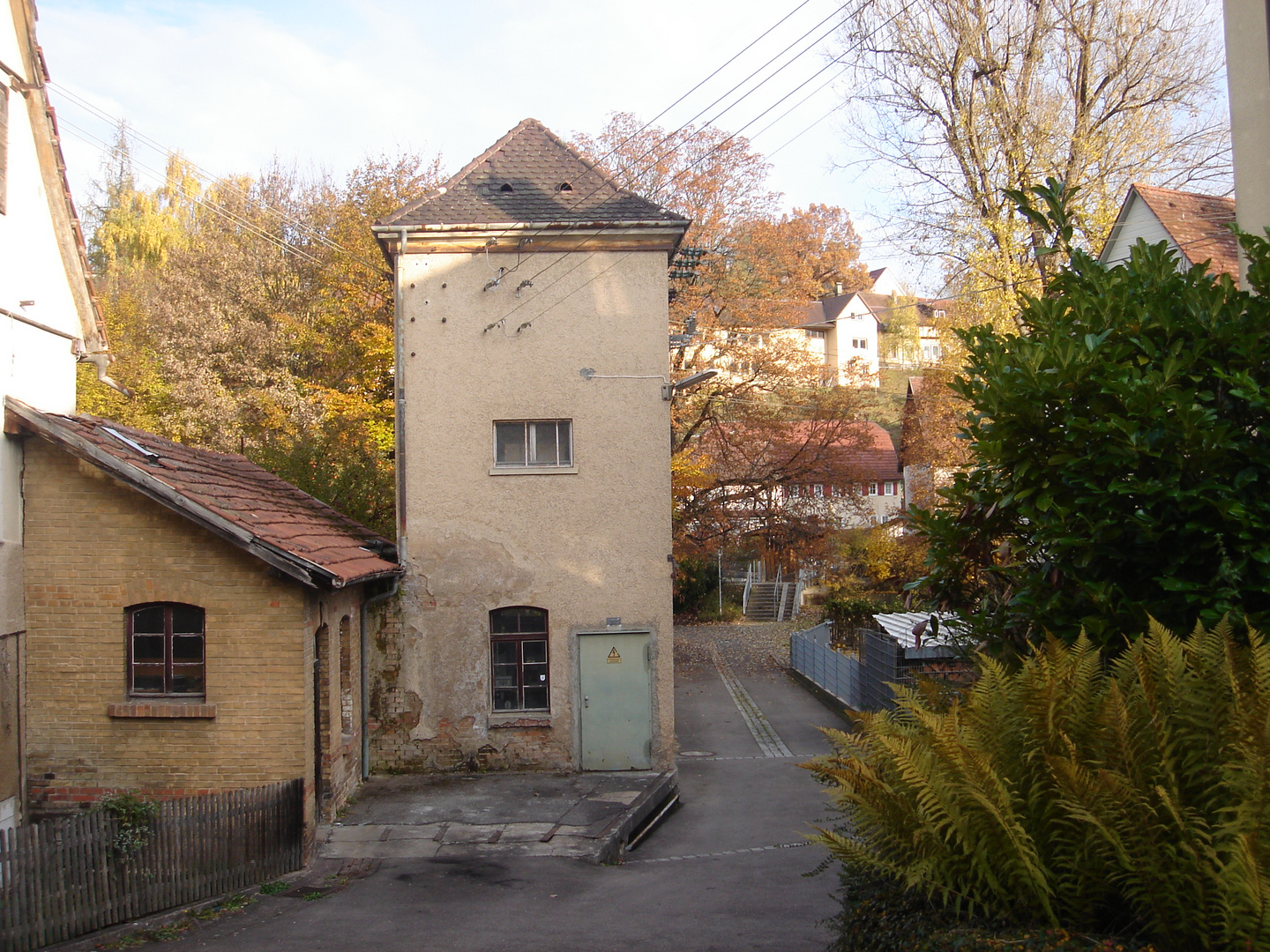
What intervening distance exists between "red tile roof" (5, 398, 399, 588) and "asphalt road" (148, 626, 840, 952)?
3107 millimetres

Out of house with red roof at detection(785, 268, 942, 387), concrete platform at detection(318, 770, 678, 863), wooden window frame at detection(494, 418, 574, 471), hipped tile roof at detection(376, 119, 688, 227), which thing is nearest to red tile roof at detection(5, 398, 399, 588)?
A: wooden window frame at detection(494, 418, 574, 471)

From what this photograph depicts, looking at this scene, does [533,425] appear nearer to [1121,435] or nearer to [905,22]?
[1121,435]

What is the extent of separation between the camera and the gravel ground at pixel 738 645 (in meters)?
27.4

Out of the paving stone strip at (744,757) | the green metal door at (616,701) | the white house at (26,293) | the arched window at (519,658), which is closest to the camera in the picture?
the white house at (26,293)

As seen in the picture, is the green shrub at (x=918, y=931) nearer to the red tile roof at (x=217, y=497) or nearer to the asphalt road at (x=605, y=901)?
the asphalt road at (x=605, y=901)

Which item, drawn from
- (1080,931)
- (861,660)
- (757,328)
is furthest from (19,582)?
(757,328)

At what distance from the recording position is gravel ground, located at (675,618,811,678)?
1078 inches

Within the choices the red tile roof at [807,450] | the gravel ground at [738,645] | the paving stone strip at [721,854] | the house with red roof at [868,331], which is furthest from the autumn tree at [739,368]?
the house with red roof at [868,331]

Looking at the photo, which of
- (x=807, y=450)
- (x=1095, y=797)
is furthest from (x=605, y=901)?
(x=807, y=450)

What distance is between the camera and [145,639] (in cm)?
1058

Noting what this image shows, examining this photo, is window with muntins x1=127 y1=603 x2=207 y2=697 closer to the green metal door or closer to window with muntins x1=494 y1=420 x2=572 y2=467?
window with muntins x1=494 y1=420 x2=572 y2=467

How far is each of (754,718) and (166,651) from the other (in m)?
12.9

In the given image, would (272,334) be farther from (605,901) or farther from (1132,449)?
(1132,449)

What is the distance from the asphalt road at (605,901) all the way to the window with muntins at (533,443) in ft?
17.1
